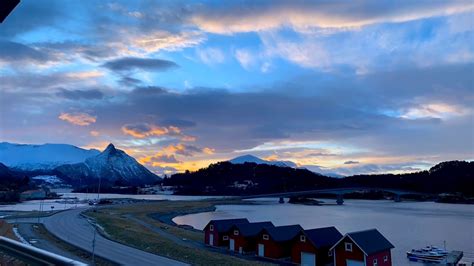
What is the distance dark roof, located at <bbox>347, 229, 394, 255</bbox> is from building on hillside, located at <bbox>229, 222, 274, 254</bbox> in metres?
8.41

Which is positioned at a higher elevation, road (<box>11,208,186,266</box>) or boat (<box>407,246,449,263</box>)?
road (<box>11,208,186,266</box>)

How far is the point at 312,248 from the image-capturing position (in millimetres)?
24469

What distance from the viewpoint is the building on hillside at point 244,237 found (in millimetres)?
29562

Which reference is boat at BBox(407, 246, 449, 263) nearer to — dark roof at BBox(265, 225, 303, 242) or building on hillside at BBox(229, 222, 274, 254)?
dark roof at BBox(265, 225, 303, 242)

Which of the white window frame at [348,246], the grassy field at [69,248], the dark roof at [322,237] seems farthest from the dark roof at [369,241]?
the grassy field at [69,248]

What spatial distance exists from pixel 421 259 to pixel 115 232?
26389mm

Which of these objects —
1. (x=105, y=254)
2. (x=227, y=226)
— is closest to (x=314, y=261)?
(x=227, y=226)

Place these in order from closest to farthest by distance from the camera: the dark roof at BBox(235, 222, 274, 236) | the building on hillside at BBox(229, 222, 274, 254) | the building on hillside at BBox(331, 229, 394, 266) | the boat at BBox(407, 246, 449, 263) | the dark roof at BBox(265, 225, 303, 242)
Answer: the building on hillside at BBox(331, 229, 394, 266)
the dark roof at BBox(265, 225, 303, 242)
the boat at BBox(407, 246, 449, 263)
the building on hillside at BBox(229, 222, 274, 254)
the dark roof at BBox(235, 222, 274, 236)

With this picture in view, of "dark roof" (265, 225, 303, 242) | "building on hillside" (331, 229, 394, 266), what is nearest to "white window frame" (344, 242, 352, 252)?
"building on hillside" (331, 229, 394, 266)

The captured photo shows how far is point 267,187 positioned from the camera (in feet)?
569

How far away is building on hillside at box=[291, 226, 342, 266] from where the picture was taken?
2444 cm

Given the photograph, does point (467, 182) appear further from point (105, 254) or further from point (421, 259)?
point (105, 254)

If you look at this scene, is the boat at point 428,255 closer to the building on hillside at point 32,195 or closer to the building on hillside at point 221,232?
the building on hillside at point 221,232

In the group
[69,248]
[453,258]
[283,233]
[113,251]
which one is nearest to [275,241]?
[283,233]
